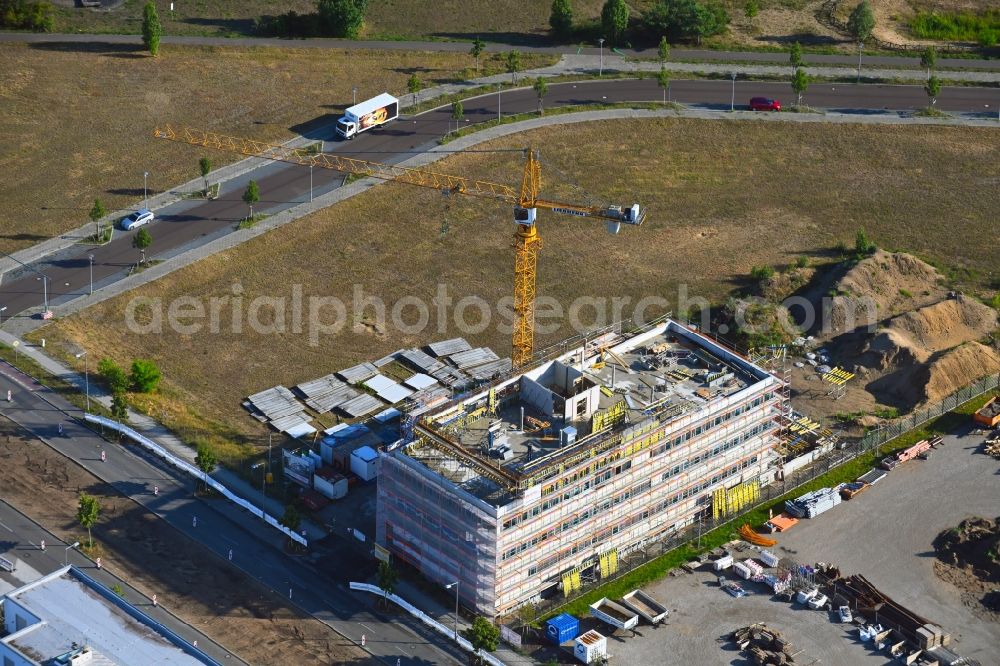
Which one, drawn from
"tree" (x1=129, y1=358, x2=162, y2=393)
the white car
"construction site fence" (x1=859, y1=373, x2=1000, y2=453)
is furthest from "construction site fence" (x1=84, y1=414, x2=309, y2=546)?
"construction site fence" (x1=859, y1=373, x2=1000, y2=453)

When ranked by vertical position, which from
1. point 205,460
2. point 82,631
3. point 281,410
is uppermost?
point 281,410

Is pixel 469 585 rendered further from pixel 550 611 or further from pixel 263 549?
pixel 263 549

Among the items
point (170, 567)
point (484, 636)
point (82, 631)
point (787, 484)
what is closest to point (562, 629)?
point (484, 636)

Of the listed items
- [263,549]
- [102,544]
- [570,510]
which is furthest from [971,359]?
[102,544]

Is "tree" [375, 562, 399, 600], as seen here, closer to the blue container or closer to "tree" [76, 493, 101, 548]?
the blue container

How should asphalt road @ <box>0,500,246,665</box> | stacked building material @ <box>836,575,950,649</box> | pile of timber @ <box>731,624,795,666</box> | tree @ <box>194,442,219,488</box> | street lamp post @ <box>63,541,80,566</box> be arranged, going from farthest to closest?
tree @ <box>194,442,219,488</box>
street lamp post @ <box>63,541,80,566</box>
stacked building material @ <box>836,575,950,649</box>
asphalt road @ <box>0,500,246,665</box>
pile of timber @ <box>731,624,795,666</box>

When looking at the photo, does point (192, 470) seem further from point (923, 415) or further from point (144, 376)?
point (923, 415)
